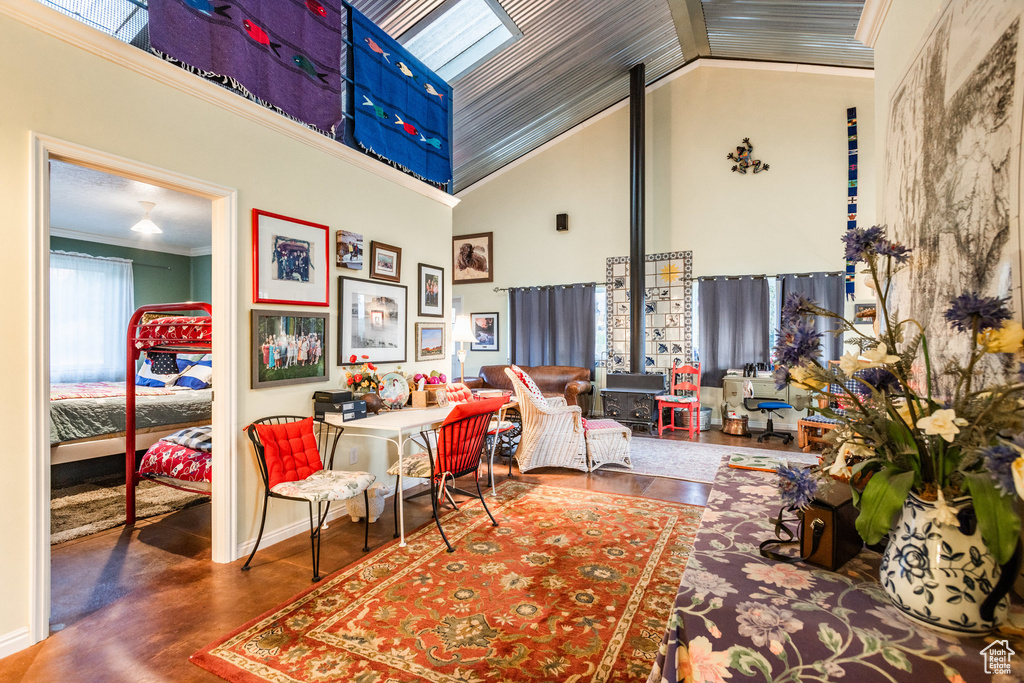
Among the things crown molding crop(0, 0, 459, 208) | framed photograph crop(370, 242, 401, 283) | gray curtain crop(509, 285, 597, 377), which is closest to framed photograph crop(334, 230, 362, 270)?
framed photograph crop(370, 242, 401, 283)

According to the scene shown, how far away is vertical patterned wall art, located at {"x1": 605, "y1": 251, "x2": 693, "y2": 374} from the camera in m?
7.19

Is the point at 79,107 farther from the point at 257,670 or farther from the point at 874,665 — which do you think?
the point at 874,665

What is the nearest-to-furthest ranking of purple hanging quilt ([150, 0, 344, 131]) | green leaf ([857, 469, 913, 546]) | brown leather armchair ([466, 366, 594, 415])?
green leaf ([857, 469, 913, 546]) → purple hanging quilt ([150, 0, 344, 131]) → brown leather armchair ([466, 366, 594, 415])

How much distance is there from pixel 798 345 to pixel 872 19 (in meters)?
1.85

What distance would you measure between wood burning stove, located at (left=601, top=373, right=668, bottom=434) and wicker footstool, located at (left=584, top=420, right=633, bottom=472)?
71.4 inches

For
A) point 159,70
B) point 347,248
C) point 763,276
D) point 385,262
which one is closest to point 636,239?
point 763,276

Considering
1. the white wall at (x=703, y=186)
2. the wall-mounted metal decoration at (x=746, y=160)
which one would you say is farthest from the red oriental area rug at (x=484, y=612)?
the wall-mounted metal decoration at (x=746, y=160)

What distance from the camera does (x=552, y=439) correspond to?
15.3 feet

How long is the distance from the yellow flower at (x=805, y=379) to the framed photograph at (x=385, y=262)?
335 cm

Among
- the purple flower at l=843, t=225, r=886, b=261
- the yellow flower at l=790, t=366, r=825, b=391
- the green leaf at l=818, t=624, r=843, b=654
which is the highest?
the purple flower at l=843, t=225, r=886, b=261

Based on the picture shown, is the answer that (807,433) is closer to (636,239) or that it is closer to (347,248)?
(636,239)

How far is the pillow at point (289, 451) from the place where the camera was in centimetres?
278

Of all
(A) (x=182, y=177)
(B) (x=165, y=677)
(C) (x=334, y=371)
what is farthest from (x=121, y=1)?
(B) (x=165, y=677)

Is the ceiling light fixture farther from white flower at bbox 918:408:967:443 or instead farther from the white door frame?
white flower at bbox 918:408:967:443
